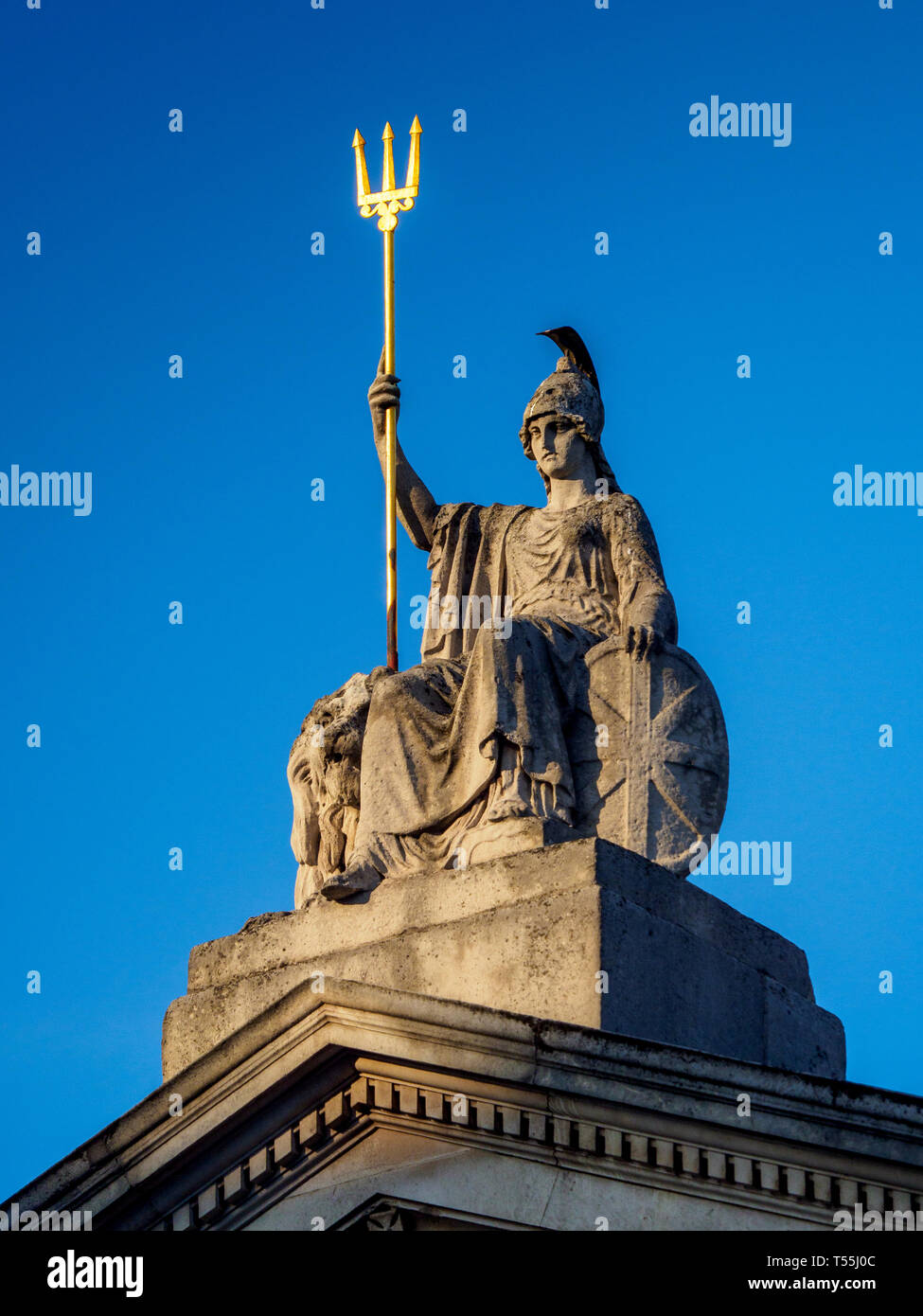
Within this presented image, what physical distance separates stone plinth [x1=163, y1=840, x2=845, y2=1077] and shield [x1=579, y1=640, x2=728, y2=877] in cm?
56

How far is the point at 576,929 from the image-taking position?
1594 centimetres

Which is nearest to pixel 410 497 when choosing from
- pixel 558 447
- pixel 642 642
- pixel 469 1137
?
pixel 558 447

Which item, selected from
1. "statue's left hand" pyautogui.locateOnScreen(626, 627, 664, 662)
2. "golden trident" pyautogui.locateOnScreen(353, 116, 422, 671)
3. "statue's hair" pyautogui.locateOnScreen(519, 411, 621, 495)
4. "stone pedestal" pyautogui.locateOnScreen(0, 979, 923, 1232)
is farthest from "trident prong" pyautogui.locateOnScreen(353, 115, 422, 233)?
"stone pedestal" pyautogui.locateOnScreen(0, 979, 923, 1232)

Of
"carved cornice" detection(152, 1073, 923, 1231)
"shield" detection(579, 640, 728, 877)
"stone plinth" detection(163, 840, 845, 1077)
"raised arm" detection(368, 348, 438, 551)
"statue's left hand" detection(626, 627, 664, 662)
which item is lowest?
"carved cornice" detection(152, 1073, 923, 1231)

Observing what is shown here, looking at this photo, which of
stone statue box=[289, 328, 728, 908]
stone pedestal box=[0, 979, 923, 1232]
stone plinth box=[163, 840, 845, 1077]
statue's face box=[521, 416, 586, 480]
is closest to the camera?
stone pedestal box=[0, 979, 923, 1232]

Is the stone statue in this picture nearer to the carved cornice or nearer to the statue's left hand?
the statue's left hand

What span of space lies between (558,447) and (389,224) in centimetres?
224

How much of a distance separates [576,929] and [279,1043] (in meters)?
1.99

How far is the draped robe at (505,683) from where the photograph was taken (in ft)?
56.9

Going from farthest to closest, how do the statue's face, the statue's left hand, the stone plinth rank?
the statue's face → the statue's left hand → the stone plinth

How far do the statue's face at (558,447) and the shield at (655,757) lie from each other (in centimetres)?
197

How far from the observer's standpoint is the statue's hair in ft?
63.8
